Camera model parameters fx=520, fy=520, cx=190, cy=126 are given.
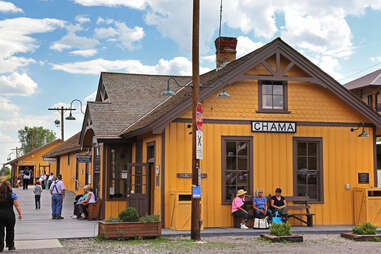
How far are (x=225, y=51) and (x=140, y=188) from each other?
681 centimetres

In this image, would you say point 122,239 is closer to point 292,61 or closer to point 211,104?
point 211,104

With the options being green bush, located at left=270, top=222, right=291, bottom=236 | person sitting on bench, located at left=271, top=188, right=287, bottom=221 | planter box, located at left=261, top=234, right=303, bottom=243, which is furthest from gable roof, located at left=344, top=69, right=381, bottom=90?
planter box, located at left=261, top=234, right=303, bottom=243

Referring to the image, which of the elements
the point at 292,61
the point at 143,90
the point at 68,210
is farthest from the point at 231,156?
the point at 68,210

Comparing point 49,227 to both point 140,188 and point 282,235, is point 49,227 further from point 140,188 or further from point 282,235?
point 282,235

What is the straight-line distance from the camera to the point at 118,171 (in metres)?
19.0

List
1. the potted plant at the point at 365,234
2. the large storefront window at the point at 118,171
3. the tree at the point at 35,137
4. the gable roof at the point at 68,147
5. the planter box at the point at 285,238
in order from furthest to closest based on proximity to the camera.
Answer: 1. the tree at the point at 35,137
2. the gable roof at the point at 68,147
3. the large storefront window at the point at 118,171
4. the potted plant at the point at 365,234
5. the planter box at the point at 285,238

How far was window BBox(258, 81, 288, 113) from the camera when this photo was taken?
16672mm

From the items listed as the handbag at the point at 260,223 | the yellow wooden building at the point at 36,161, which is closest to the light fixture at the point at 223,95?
the handbag at the point at 260,223

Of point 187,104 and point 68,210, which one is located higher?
point 187,104

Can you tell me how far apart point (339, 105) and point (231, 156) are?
4.13 metres

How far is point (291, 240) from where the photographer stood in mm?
12734

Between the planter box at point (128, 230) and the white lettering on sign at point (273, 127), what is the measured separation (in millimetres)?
5134

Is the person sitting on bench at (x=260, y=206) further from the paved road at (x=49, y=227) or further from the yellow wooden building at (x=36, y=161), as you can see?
the yellow wooden building at (x=36, y=161)

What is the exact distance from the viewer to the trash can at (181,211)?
14.7m
